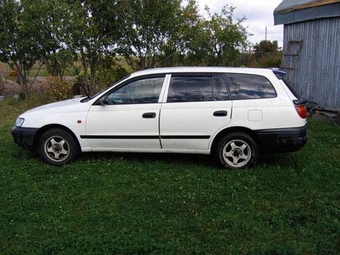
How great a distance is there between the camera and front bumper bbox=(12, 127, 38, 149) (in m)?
5.93

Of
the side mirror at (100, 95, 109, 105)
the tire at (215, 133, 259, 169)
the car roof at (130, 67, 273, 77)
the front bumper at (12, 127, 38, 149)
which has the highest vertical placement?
the car roof at (130, 67, 273, 77)

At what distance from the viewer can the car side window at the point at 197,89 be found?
5.64 metres

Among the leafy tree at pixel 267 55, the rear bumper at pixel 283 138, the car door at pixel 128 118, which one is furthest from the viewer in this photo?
the leafy tree at pixel 267 55

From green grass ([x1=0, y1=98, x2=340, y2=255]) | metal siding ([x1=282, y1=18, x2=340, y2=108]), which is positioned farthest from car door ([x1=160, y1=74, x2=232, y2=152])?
metal siding ([x1=282, y1=18, x2=340, y2=108])

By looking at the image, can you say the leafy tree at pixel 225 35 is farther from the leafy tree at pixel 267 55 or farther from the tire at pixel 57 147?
the tire at pixel 57 147

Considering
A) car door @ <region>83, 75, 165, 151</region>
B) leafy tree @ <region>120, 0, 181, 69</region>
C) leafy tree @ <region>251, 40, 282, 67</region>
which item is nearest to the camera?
car door @ <region>83, 75, 165, 151</region>

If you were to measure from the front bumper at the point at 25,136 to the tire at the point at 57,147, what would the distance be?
149 mm

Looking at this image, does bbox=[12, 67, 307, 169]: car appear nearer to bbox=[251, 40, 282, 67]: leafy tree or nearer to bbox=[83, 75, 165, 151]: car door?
bbox=[83, 75, 165, 151]: car door

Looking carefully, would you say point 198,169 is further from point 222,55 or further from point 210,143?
point 222,55

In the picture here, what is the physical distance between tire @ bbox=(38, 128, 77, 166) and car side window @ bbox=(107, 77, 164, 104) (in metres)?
0.89

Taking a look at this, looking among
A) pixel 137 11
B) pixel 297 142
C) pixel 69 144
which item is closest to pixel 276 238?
pixel 297 142

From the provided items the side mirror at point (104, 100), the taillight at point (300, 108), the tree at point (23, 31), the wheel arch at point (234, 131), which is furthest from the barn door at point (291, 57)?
the tree at point (23, 31)

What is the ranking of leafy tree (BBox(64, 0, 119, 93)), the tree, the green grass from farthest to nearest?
leafy tree (BBox(64, 0, 119, 93)) < the tree < the green grass

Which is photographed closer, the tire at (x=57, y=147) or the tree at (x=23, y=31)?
the tire at (x=57, y=147)
